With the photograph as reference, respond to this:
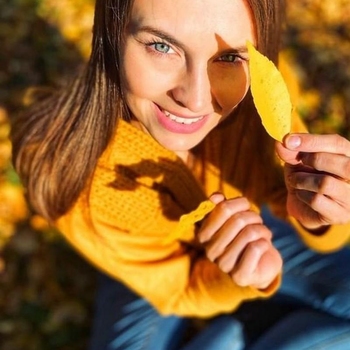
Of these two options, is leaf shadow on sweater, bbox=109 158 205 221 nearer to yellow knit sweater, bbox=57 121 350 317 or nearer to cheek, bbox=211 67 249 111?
yellow knit sweater, bbox=57 121 350 317

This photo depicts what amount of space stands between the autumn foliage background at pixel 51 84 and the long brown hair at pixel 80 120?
0.46 m

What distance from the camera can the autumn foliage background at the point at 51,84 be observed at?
1665 millimetres

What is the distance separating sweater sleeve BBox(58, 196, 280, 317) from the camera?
1.23 metres

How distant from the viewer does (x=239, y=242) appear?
1.03 m

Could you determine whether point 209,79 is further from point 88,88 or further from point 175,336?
point 175,336

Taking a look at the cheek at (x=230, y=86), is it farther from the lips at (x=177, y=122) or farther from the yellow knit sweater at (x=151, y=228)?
the yellow knit sweater at (x=151, y=228)

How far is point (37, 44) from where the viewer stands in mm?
2004

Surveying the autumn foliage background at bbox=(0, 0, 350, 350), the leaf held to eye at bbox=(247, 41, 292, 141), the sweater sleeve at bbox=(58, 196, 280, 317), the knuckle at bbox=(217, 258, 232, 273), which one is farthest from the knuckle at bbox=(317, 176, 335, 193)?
the autumn foliage background at bbox=(0, 0, 350, 350)

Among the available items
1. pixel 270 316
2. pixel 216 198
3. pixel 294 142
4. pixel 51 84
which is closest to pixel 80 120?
pixel 216 198

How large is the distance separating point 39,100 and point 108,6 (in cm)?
51

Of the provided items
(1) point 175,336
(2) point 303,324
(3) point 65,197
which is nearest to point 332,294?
(2) point 303,324

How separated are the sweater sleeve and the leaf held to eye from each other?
49cm

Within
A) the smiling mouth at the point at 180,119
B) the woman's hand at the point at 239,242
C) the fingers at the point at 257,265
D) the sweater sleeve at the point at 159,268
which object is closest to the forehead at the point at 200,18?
the smiling mouth at the point at 180,119

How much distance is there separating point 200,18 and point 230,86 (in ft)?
0.40
